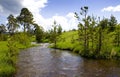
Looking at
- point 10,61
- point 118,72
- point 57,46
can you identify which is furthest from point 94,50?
point 57,46

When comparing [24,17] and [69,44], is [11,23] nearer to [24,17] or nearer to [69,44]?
[24,17]

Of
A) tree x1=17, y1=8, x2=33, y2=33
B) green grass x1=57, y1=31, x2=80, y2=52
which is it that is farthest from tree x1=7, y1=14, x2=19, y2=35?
green grass x1=57, y1=31, x2=80, y2=52

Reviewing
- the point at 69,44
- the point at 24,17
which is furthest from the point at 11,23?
the point at 69,44

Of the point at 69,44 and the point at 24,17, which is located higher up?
the point at 24,17

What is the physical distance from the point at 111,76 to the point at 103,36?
16.5 meters

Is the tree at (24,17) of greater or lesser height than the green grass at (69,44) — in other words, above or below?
above

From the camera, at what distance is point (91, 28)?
4366cm

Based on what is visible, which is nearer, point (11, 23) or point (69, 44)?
point (69, 44)

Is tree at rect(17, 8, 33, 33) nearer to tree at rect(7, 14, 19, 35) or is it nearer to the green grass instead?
tree at rect(7, 14, 19, 35)

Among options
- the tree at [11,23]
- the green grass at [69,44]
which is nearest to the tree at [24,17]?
the tree at [11,23]

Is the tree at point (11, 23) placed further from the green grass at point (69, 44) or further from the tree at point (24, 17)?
the green grass at point (69, 44)

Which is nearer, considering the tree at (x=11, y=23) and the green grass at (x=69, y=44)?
the green grass at (x=69, y=44)

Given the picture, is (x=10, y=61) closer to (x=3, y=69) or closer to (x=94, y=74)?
(x=3, y=69)

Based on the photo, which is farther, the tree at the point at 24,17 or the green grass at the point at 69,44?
the tree at the point at 24,17
